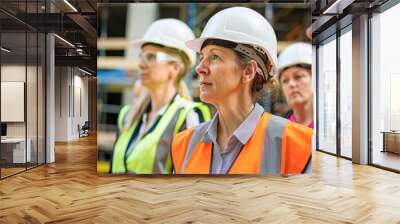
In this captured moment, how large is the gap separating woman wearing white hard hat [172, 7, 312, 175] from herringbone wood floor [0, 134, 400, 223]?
28 centimetres

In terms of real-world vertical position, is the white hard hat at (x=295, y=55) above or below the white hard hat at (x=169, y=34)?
below

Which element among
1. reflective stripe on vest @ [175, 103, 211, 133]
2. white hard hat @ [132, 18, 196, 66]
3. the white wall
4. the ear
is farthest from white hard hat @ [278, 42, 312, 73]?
the white wall

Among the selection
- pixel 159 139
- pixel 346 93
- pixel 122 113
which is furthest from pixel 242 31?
pixel 346 93

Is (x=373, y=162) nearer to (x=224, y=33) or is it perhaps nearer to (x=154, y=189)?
(x=224, y=33)

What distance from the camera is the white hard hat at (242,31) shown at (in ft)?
19.7

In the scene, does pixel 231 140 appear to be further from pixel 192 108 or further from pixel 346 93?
pixel 346 93

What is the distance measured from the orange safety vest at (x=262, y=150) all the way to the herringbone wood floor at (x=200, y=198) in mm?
196

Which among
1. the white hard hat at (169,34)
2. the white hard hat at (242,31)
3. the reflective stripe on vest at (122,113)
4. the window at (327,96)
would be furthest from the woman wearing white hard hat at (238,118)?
the window at (327,96)

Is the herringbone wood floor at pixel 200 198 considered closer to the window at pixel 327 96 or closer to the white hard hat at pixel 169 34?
the white hard hat at pixel 169 34

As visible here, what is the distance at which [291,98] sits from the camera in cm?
621

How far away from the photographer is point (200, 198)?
16.1 feet

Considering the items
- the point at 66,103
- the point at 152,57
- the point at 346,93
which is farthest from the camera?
the point at 66,103

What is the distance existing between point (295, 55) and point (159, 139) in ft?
8.09

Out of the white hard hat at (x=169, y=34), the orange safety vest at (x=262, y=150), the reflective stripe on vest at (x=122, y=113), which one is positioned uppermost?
the white hard hat at (x=169, y=34)
